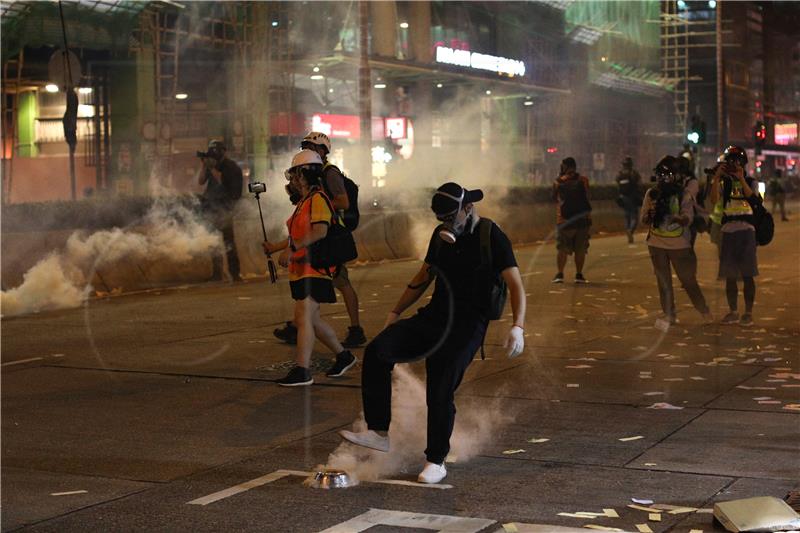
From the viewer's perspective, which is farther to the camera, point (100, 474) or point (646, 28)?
point (646, 28)

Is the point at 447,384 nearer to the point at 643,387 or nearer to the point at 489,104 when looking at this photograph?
the point at 643,387

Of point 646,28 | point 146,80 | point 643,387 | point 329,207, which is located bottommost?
point 643,387

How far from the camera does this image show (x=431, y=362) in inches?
232

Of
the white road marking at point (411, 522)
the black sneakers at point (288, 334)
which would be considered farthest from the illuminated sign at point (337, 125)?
the white road marking at point (411, 522)

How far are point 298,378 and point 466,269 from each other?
284 centimetres

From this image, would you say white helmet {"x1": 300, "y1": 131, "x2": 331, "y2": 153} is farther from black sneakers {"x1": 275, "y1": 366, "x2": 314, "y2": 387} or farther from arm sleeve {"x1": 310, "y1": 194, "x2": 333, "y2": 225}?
black sneakers {"x1": 275, "y1": 366, "x2": 314, "y2": 387}

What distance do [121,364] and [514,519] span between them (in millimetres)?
5313

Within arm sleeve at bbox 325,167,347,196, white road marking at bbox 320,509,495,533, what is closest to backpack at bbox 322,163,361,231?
arm sleeve at bbox 325,167,347,196

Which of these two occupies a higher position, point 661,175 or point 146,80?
point 146,80

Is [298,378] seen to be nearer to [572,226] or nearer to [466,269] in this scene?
[466,269]

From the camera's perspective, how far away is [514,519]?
5.11 m

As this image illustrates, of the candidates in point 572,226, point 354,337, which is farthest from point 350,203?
point 572,226

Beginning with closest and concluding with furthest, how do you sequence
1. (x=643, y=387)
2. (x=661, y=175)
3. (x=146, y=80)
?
(x=643, y=387) → (x=661, y=175) → (x=146, y=80)

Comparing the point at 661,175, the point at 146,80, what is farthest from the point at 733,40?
the point at 661,175
